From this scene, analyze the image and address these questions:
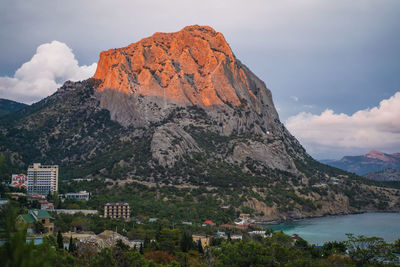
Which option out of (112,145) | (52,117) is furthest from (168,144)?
(52,117)

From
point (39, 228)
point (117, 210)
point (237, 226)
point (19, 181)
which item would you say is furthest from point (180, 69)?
point (39, 228)

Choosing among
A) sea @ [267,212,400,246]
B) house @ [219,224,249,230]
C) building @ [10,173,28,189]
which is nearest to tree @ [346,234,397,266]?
sea @ [267,212,400,246]

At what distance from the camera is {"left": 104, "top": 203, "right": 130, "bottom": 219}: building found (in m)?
85.9

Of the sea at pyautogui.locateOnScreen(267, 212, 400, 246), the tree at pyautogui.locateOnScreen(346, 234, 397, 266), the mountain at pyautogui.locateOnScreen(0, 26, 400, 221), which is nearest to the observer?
the tree at pyautogui.locateOnScreen(346, 234, 397, 266)

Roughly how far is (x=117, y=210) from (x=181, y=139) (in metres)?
46.6

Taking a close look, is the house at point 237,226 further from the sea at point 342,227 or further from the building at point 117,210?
the building at point 117,210

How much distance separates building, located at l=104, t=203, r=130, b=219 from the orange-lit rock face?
231 ft

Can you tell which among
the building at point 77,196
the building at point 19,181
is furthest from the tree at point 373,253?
the building at point 19,181

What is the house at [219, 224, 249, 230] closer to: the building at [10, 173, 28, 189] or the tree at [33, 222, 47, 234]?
the tree at [33, 222, 47, 234]

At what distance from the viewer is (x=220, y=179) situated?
121 meters

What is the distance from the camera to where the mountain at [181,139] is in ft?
382

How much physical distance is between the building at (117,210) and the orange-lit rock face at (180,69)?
70.4 meters

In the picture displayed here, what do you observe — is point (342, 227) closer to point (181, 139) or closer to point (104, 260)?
point (181, 139)

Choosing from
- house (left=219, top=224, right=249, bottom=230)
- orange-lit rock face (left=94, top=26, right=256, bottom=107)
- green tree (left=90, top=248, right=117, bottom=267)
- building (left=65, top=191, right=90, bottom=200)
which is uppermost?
orange-lit rock face (left=94, top=26, right=256, bottom=107)
